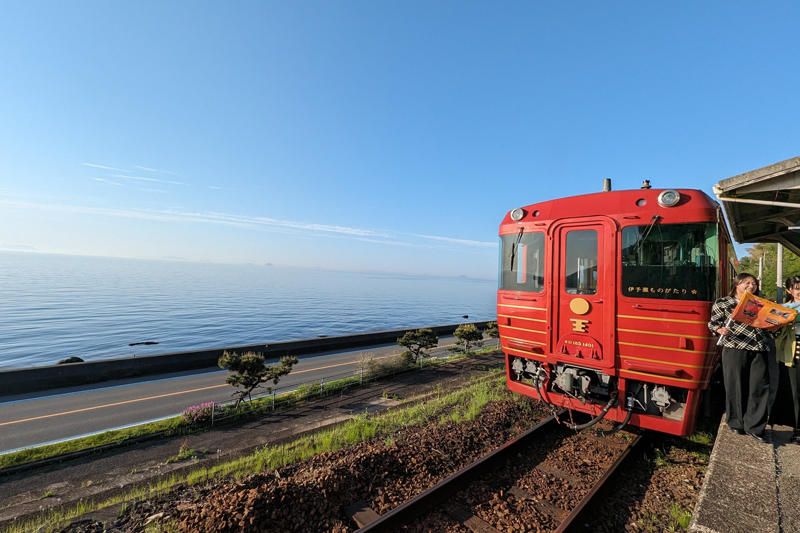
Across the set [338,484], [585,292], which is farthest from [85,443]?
[585,292]

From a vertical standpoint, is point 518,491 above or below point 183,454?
above

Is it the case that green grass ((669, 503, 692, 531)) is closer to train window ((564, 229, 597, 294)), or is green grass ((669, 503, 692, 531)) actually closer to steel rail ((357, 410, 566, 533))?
steel rail ((357, 410, 566, 533))

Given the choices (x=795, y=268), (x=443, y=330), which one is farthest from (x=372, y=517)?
(x=795, y=268)

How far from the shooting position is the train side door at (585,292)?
16.9 ft

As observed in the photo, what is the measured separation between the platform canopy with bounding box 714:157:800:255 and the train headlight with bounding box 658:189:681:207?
120 cm

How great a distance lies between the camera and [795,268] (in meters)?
25.6

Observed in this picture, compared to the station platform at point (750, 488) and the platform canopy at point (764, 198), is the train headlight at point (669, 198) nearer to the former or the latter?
the platform canopy at point (764, 198)

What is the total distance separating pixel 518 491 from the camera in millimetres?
4500

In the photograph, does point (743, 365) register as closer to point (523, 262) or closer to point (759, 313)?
point (759, 313)

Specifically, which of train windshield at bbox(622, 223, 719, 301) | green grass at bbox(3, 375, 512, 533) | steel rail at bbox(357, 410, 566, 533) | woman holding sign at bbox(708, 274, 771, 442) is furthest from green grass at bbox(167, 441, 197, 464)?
woman holding sign at bbox(708, 274, 771, 442)

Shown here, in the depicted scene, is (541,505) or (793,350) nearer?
(541,505)

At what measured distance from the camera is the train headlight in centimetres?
467

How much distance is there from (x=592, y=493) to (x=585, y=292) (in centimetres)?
277

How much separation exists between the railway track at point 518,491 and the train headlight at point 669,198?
148 inches
